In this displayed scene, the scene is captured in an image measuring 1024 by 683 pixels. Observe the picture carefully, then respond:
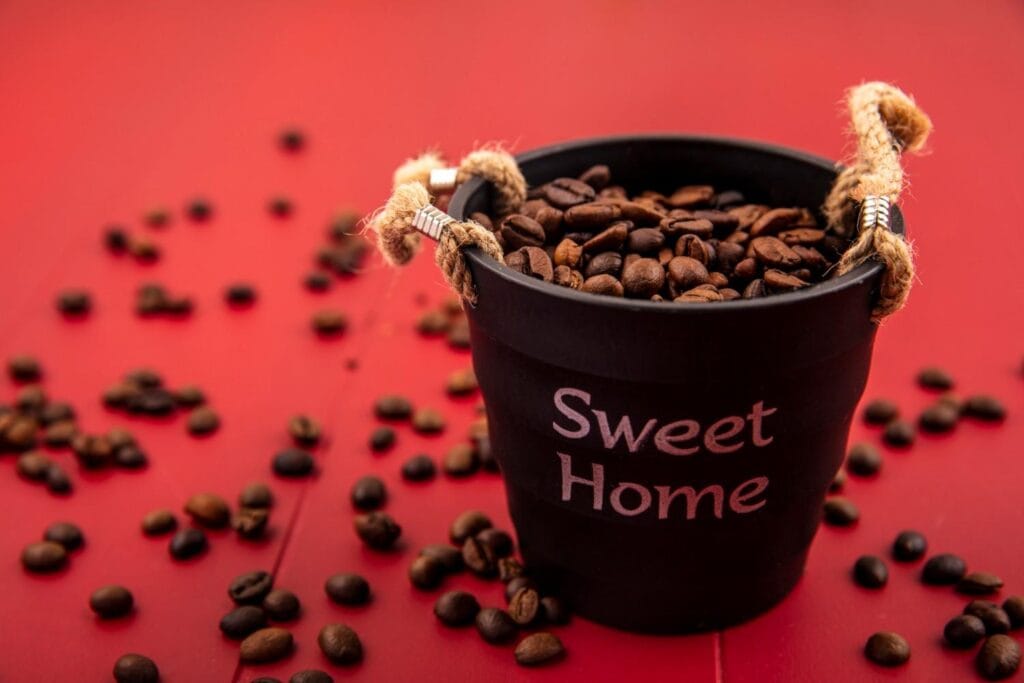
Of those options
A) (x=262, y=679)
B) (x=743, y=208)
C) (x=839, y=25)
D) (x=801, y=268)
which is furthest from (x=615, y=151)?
(x=839, y=25)

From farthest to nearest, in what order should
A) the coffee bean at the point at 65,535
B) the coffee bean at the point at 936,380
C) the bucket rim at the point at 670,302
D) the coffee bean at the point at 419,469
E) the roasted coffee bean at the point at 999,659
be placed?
the coffee bean at the point at 936,380 < the coffee bean at the point at 419,469 < the coffee bean at the point at 65,535 < the roasted coffee bean at the point at 999,659 < the bucket rim at the point at 670,302

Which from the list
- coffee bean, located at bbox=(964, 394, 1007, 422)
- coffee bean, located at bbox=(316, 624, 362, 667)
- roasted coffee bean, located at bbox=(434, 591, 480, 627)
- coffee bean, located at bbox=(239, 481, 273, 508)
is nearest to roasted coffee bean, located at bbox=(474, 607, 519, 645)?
roasted coffee bean, located at bbox=(434, 591, 480, 627)

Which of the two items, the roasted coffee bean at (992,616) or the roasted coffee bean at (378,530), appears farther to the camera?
the roasted coffee bean at (378,530)

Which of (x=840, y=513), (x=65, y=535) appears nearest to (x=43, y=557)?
(x=65, y=535)

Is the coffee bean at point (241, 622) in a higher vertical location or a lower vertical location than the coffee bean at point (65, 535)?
lower

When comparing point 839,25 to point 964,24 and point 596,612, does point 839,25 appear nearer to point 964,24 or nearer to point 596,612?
point 964,24

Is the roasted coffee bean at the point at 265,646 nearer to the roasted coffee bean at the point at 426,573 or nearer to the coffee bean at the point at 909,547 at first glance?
the roasted coffee bean at the point at 426,573

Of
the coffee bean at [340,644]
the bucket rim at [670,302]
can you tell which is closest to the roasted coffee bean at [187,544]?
the coffee bean at [340,644]

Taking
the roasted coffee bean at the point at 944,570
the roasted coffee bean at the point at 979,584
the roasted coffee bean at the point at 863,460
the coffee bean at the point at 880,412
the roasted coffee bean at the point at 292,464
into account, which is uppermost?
the coffee bean at the point at 880,412
